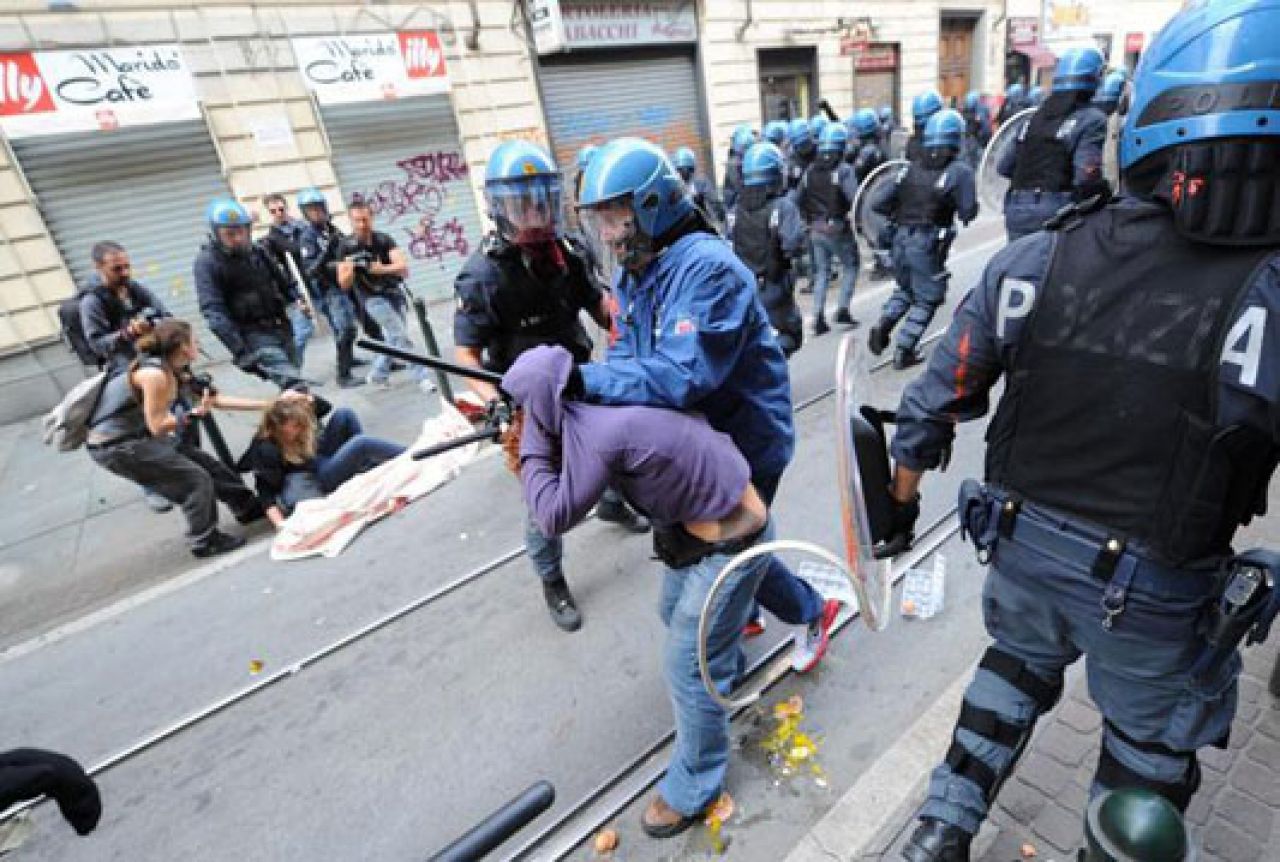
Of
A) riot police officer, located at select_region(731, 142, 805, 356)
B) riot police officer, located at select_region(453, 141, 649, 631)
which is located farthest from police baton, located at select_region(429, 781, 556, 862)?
riot police officer, located at select_region(731, 142, 805, 356)

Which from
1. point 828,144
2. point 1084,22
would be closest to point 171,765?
point 828,144

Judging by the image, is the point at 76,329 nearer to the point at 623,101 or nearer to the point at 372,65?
the point at 372,65

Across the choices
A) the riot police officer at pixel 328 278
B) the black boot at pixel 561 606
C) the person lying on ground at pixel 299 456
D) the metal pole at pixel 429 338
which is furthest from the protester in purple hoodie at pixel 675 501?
the riot police officer at pixel 328 278

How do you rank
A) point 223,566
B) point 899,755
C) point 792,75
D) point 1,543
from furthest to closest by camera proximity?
1. point 792,75
2. point 1,543
3. point 223,566
4. point 899,755

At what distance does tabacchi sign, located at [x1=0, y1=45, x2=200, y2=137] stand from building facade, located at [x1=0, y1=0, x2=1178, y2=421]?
2cm

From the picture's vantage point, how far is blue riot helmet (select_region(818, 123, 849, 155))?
7.52 m

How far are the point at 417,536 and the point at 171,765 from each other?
5.93 ft

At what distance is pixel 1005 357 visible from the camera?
1562 millimetres

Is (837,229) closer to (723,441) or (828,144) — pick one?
(828,144)

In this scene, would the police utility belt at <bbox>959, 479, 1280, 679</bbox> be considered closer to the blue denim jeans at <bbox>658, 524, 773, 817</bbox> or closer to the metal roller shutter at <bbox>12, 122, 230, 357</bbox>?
the blue denim jeans at <bbox>658, 524, 773, 817</bbox>

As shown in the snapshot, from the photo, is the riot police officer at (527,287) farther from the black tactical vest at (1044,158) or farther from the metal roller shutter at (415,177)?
the metal roller shutter at (415,177)

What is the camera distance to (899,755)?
2303mm

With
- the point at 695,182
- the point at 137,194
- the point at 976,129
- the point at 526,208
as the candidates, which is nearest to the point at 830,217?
the point at 695,182

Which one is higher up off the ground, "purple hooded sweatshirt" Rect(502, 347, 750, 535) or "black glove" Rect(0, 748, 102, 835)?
"purple hooded sweatshirt" Rect(502, 347, 750, 535)
